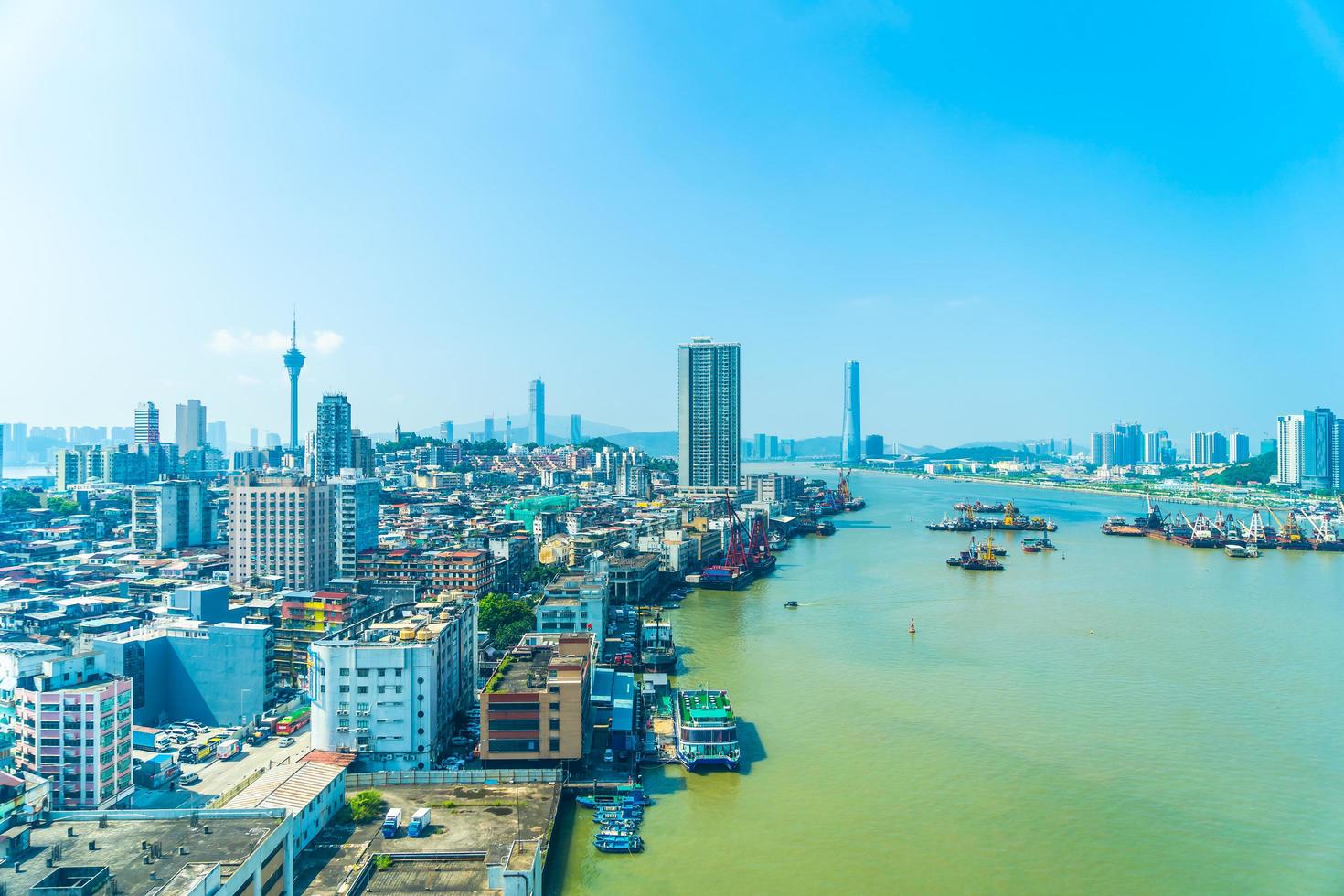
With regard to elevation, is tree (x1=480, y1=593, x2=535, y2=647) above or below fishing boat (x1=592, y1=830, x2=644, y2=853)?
above

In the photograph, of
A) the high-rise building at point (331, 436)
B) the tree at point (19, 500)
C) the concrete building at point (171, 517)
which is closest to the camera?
the concrete building at point (171, 517)

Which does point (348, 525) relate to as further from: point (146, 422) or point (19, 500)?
point (146, 422)

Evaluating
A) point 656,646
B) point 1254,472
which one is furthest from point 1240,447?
point 656,646

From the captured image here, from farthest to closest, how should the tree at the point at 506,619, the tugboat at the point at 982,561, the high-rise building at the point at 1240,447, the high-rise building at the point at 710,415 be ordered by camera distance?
the high-rise building at the point at 1240,447 < the high-rise building at the point at 710,415 < the tugboat at the point at 982,561 < the tree at the point at 506,619

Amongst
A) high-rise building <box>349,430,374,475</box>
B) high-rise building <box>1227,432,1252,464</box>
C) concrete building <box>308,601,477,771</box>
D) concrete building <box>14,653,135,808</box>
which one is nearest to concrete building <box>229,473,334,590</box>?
concrete building <box>308,601,477,771</box>

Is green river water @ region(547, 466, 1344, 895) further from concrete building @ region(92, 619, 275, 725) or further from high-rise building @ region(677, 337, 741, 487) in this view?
high-rise building @ region(677, 337, 741, 487)

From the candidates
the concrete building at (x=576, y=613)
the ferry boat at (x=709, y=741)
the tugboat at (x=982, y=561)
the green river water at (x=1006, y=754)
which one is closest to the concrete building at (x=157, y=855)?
the green river water at (x=1006, y=754)

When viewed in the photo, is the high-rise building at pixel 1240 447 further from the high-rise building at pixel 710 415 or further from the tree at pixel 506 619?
the tree at pixel 506 619
